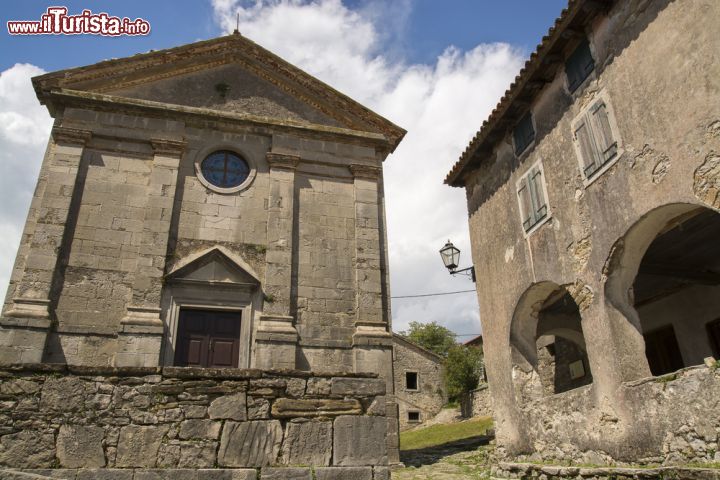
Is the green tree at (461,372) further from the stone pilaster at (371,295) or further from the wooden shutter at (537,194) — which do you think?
the wooden shutter at (537,194)

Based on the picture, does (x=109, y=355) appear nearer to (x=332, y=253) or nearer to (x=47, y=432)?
(x=332, y=253)

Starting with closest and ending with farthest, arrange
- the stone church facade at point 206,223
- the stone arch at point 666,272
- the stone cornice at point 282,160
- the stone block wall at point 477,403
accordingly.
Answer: the stone arch at point 666,272
the stone church facade at point 206,223
the stone cornice at point 282,160
the stone block wall at point 477,403

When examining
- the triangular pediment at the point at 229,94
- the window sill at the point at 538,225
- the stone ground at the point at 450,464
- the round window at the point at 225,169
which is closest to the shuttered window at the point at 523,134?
the window sill at the point at 538,225

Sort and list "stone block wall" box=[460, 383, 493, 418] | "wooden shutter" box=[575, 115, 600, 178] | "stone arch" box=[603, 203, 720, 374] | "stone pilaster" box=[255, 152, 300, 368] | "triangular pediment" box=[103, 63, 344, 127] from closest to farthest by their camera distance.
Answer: "stone arch" box=[603, 203, 720, 374] < "wooden shutter" box=[575, 115, 600, 178] < "stone pilaster" box=[255, 152, 300, 368] < "triangular pediment" box=[103, 63, 344, 127] < "stone block wall" box=[460, 383, 493, 418]

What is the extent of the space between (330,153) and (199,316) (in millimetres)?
4986

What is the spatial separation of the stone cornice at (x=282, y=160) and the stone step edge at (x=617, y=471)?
25.4 feet

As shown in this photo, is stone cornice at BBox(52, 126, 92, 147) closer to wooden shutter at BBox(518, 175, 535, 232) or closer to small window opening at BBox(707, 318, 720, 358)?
wooden shutter at BBox(518, 175, 535, 232)

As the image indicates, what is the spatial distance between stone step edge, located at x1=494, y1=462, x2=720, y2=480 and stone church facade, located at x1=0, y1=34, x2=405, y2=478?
2690mm

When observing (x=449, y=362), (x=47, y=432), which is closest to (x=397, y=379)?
(x=449, y=362)

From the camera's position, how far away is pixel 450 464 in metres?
10.2

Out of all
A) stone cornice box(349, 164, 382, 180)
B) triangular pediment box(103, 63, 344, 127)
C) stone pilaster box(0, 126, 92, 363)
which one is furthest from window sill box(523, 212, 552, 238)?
stone pilaster box(0, 126, 92, 363)

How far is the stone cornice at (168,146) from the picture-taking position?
11.5m

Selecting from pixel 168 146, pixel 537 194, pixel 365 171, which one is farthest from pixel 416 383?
pixel 168 146

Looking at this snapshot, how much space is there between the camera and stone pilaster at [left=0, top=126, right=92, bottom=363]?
9156 millimetres
